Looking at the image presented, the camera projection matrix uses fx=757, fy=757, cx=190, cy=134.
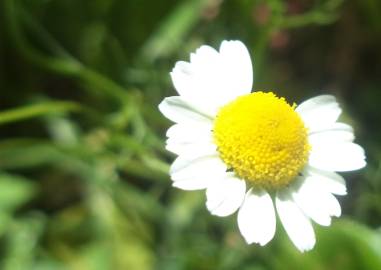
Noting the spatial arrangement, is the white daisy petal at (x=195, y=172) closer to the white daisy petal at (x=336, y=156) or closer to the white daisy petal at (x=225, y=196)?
the white daisy petal at (x=225, y=196)

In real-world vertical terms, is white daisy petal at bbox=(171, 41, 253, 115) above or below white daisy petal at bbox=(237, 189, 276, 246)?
above

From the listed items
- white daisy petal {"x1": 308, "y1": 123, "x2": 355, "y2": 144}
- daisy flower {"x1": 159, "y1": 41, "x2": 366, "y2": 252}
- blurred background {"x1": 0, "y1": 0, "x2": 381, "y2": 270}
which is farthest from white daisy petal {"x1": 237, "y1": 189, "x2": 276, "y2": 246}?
blurred background {"x1": 0, "y1": 0, "x2": 381, "y2": 270}

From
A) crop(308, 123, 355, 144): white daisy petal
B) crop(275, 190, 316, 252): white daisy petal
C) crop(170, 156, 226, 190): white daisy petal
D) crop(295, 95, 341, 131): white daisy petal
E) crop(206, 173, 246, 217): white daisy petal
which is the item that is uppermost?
crop(295, 95, 341, 131): white daisy petal

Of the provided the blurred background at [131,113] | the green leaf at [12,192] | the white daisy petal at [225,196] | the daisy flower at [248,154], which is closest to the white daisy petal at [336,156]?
the daisy flower at [248,154]

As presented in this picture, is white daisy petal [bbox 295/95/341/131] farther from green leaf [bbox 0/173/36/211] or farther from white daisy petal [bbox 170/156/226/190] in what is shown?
green leaf [bbox 0/173/36/211]

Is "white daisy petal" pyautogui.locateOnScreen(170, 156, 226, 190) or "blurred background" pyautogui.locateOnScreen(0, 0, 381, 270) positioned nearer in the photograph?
"white daisy petal" pyautogui.locateOnScreen(170, 156, 226, 190)

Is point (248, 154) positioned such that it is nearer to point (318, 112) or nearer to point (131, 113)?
point (318, 112)

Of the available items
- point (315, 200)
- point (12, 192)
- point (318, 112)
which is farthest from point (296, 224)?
point (12, 192)
